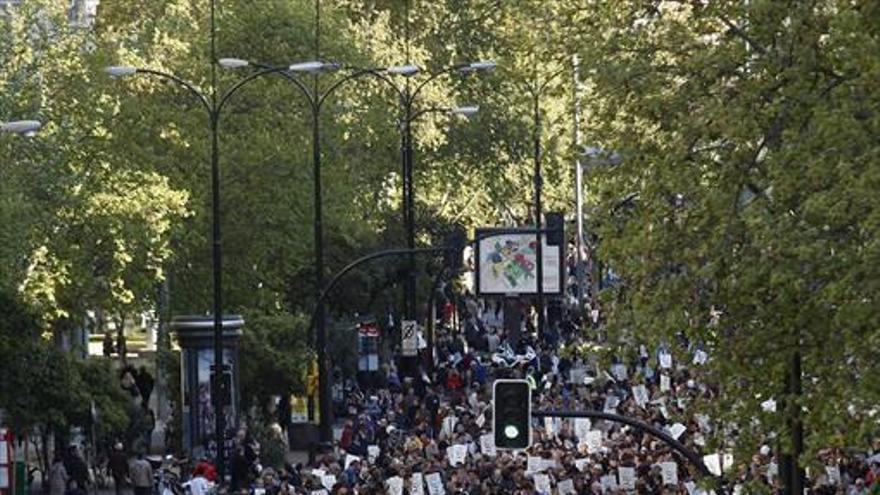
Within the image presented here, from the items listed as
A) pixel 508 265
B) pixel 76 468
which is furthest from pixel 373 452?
pixel 508 265

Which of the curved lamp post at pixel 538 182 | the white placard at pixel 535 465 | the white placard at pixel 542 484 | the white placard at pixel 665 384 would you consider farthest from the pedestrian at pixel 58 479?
the curved lamp post at pixel 538 182

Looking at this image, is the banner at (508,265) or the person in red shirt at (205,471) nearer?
the person in red shirt at (205,471)

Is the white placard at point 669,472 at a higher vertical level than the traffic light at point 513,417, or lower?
lower

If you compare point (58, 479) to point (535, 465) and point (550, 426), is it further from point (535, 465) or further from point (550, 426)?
point (535, 465)

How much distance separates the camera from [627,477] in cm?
3953

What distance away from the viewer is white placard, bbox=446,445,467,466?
143 feet

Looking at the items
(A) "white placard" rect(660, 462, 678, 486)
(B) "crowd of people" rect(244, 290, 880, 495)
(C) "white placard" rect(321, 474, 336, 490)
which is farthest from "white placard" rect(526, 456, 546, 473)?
(C) "white placard" rect(321, 474, 336, 490)

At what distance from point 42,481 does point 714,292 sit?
24.3 meters

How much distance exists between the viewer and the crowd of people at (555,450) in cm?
3578

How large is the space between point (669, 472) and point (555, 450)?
4475 mm

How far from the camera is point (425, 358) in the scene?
237 feet

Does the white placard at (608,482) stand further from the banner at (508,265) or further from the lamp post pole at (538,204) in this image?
the banner at (508,265)

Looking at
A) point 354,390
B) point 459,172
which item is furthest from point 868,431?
point 459,172

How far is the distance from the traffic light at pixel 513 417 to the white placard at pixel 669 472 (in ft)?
19.0
